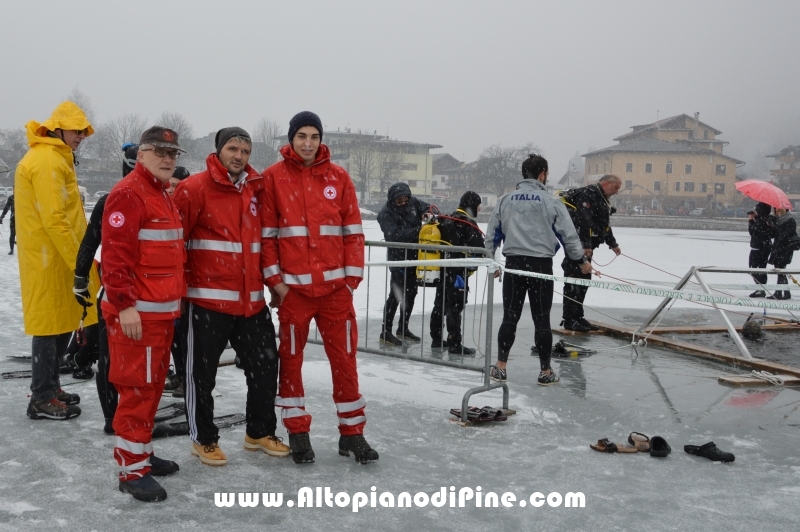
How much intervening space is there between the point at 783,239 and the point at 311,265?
1157 centimetres

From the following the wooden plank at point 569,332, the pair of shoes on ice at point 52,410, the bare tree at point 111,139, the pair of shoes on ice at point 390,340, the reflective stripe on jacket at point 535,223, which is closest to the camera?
the pair of shoes on ice at point 52,410

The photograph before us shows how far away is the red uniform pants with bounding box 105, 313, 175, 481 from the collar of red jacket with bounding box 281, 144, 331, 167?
1161 mm

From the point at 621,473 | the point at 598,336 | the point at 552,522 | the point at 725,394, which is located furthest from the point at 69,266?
the point at 598,336

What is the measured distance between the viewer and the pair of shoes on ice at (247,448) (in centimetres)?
414

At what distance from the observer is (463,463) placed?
4.30 meters

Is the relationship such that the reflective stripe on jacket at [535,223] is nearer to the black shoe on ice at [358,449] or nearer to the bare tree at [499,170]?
the black shoe on ice at [358,449]

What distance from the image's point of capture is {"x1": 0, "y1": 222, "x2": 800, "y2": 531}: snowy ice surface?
3.51m

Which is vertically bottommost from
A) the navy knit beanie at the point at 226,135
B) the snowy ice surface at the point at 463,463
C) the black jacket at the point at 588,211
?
the snowy ice surface at the point at 463,463

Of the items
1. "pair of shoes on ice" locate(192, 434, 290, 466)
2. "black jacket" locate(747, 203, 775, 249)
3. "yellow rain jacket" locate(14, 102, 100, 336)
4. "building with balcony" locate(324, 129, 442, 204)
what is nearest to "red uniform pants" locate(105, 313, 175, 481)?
Result: "pair of shoes on ice" locate(192, 434, 290, 466)

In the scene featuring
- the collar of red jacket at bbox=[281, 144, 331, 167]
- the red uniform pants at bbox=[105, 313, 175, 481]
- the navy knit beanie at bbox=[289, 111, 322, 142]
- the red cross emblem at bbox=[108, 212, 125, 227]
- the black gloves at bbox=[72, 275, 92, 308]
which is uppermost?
the navy knit beanie at bbox=[289, 111, 322, 142]

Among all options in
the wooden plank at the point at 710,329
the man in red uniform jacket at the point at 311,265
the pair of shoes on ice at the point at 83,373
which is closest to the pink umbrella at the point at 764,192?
the wooden plank at the point at 710,329

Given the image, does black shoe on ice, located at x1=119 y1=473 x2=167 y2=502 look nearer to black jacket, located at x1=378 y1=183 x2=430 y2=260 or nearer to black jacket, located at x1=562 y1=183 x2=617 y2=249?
black jacket, located at x1=378 y1=183 x2=430 y2=260

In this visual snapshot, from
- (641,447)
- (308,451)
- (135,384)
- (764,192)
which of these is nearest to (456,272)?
(641,447)

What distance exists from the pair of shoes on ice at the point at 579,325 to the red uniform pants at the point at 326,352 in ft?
17.3
